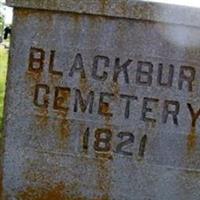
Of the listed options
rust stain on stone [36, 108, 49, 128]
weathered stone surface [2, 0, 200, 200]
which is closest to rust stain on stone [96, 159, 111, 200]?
weathered stone surface [2, 0, 200, 200]

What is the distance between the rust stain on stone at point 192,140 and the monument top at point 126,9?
2.36 ft

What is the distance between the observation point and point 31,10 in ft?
12.6

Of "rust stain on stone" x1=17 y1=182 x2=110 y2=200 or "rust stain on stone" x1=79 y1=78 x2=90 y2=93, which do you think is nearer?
"rust stain on stone" x1=79 y1=78 x2=90 y2=93

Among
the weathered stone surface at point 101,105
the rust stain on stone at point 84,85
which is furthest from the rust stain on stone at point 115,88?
the rust stain on stone at point 84,85

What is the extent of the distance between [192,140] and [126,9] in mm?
990

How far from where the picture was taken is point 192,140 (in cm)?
383

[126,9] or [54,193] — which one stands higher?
[126,9]

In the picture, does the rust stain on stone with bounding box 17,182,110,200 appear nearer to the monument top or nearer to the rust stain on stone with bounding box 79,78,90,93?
the rust stain on stone with bounding box 79,78,90,93

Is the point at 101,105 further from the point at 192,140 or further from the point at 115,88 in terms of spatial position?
the point at 192,140

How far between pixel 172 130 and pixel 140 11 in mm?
829

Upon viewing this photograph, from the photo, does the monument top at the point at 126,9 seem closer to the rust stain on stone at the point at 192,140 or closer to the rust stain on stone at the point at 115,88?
the rust stain on stone at the point at 115,88

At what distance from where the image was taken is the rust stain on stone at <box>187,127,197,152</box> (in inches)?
151

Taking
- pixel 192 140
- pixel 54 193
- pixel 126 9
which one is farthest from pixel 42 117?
pixel 192 140

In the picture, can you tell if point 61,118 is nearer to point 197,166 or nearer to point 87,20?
point 87,20
